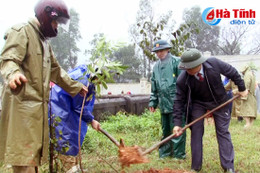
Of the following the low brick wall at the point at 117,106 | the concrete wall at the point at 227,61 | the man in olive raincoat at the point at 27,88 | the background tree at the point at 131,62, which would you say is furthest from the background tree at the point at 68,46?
the man in olive raincoat at the point at 27,88

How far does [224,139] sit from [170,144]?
135 centimetres

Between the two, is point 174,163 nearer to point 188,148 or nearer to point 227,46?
point 188,148

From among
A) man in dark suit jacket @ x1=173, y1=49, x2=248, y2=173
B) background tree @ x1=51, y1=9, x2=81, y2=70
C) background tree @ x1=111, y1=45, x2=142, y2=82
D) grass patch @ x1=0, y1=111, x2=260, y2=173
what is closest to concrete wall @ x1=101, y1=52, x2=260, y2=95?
background tree @ x1=111, y1=45, x2=142, y2=82

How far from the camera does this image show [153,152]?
219 inches

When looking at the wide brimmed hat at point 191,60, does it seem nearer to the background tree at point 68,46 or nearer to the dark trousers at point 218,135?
the dark trousers at point 218,135

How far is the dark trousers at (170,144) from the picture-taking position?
197 inches

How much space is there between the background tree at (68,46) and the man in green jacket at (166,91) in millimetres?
30116

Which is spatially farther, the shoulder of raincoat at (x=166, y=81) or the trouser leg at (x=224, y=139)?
the shoulder of raincoat at (x=166, y=81)

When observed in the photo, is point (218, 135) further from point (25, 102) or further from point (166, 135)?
point (25, 102)

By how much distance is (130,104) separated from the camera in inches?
420

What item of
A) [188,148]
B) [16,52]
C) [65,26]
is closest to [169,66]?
[188,148]

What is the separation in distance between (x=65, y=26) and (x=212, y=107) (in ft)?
7.20

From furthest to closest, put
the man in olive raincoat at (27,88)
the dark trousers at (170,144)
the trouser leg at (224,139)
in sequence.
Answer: the dark trousers at (170,144), the trouser leg at (224,139), the man in olive raincoat at (27,88)

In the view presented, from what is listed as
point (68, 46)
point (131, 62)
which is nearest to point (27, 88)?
point (131, 62)
